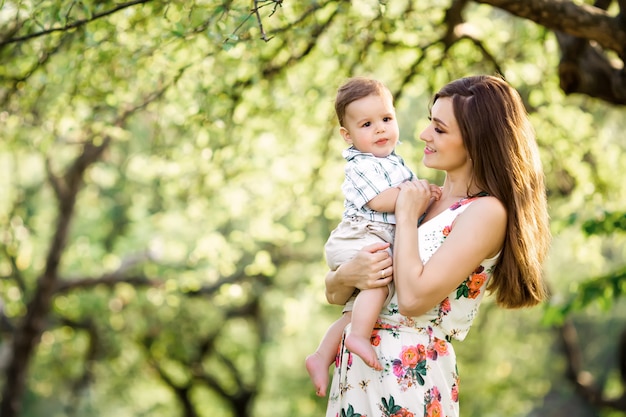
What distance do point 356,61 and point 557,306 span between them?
2015 mm

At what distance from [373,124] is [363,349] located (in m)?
0.74

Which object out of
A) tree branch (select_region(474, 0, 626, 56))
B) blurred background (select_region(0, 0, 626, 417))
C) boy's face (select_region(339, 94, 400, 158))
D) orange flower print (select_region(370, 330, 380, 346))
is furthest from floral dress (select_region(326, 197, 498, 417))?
tree branch (select_region(474, 0, 626, 56))

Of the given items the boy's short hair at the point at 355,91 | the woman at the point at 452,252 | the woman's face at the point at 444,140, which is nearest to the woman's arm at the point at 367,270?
the woman at the point at 452,252

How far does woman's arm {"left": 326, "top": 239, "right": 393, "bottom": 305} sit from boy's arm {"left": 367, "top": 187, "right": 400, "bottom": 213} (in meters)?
0.12

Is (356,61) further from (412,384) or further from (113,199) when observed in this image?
(113,199)

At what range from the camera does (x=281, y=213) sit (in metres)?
8.01

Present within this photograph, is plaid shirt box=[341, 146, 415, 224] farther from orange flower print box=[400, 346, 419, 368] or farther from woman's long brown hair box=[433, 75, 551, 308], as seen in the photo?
orange flower print box=[400, 346, 419, 368]

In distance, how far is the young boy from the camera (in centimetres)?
281

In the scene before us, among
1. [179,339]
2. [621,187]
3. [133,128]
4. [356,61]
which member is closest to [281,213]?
[356,61]

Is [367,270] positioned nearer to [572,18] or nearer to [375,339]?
[375,339]

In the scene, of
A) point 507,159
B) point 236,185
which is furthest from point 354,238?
point 236,185

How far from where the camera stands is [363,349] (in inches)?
104

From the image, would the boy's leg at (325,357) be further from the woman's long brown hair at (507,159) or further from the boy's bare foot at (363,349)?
the woman's long brown hair at (507,159)

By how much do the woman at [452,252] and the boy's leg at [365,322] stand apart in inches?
1.5
